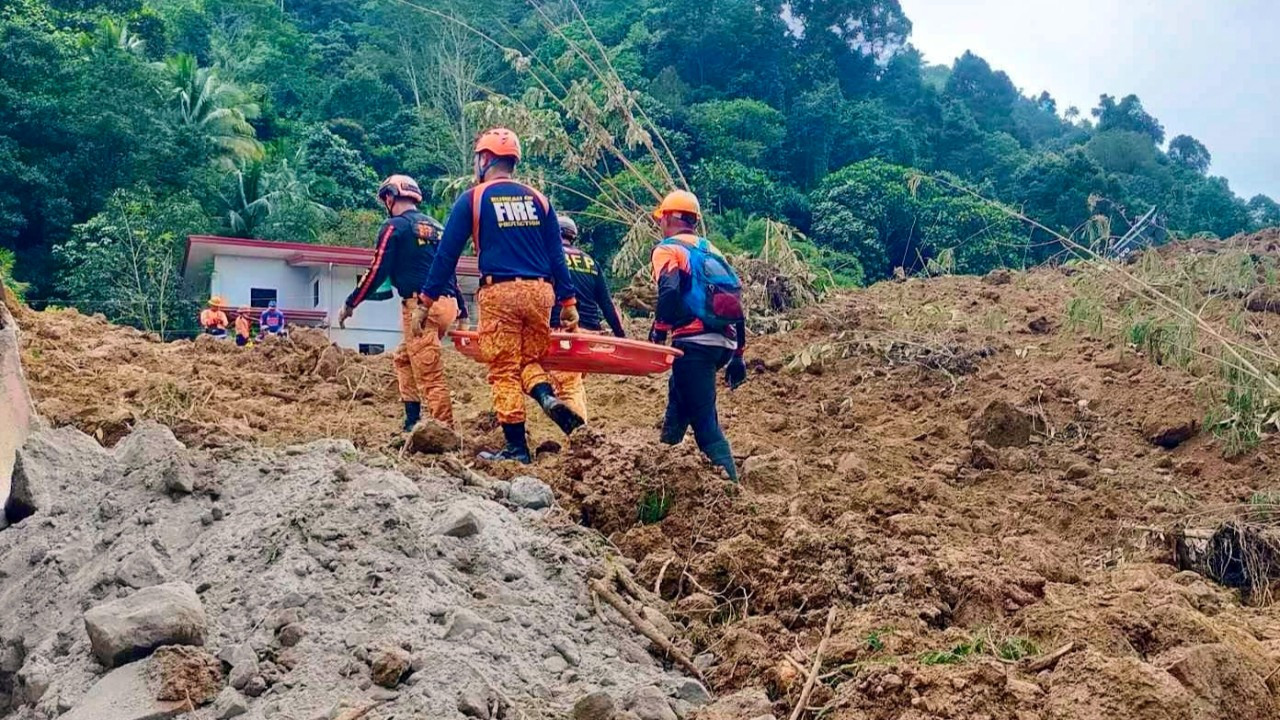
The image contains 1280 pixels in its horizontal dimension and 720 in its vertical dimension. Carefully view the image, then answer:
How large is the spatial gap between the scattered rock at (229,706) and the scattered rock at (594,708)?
0.92 metres

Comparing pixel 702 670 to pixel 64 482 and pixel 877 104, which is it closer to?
pixel 64 482

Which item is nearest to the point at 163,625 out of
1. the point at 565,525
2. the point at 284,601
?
the point at 284,601

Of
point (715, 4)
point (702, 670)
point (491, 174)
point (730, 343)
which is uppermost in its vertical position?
point (715, 4)

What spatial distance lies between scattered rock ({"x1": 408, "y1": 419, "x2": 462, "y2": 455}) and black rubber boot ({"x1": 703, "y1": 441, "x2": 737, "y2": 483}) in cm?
130

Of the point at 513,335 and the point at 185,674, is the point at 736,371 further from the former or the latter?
the point at 185,674

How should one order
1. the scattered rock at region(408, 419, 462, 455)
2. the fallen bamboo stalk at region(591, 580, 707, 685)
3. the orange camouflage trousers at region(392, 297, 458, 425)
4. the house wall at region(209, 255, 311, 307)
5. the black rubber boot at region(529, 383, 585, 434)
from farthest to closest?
the house wall at region(209, 255, 311, 307) → the orange camouflage trousers at region(392, 297, 458, 425) → the black rubber boot at region(529, 383, 585, 434) → the scattered rock at region(408, 419, 462, 455) → the fallen bamboo stalk at region(591, 580, 707, 685)

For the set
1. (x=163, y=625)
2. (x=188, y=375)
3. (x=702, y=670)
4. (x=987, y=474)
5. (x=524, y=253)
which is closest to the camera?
(x=163, y=625)

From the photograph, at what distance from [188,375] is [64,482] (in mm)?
3765

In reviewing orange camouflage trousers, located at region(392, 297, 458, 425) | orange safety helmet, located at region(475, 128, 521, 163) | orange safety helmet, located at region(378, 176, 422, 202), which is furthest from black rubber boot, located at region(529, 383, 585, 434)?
orange safety helmet, located at region(378, 176, 422, 202)

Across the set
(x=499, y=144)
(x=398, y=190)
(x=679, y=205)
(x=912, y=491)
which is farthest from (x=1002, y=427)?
(x=398, y=190)

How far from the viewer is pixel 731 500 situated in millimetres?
5023

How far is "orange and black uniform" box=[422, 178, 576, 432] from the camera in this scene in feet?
20.1

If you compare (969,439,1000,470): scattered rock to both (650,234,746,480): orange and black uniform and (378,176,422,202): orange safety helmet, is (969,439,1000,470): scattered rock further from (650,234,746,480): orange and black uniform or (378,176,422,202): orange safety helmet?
(378,176,422,202): orange safety helmet

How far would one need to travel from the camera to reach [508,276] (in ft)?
20.1
